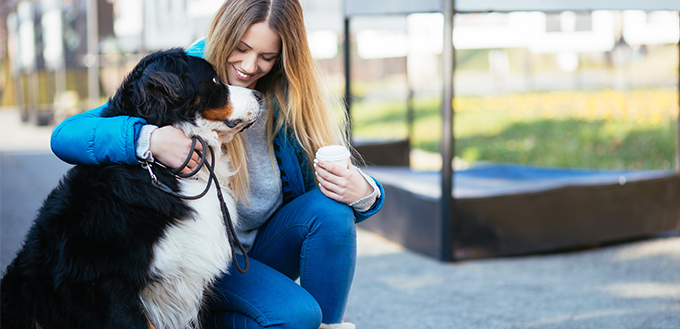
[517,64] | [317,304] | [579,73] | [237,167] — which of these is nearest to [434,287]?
[317,304]

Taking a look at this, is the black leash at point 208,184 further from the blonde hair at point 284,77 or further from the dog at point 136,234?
the blonde hair at point 284,77

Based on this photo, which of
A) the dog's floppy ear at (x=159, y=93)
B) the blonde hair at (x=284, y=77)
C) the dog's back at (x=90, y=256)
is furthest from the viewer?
the blonde hair at (x=284, y=77)

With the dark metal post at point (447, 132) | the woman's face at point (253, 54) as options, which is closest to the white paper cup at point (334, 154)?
the woman's face at point (253, 54)

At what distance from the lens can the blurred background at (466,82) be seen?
19.8ft

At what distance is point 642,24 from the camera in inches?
296

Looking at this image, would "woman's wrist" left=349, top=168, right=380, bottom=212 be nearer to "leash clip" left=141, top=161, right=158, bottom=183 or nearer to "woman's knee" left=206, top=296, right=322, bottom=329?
"woman's knee" left=206, top=296, right=322, bottom=329

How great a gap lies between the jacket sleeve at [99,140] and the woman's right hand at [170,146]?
5cm

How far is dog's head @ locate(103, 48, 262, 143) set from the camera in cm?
168

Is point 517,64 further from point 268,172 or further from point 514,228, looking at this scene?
point 268,172

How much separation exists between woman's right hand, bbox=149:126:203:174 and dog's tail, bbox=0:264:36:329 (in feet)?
1.65

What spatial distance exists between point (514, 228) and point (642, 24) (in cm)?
544

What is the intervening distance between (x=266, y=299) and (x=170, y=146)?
58 cm

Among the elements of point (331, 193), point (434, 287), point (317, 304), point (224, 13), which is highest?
point (224, 13)

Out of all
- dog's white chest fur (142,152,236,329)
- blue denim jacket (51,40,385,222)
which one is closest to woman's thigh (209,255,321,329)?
dog's white chest fur (142,152,236,329)
